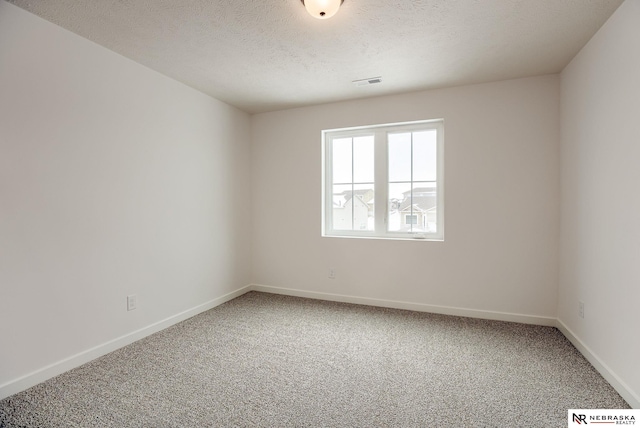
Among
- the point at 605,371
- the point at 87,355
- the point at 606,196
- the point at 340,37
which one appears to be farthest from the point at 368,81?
the point at 87,355

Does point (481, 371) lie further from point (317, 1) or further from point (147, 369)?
point (317, 1)

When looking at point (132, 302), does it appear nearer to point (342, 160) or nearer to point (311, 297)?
point (311, 297)

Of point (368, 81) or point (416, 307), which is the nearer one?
point (368, 81)

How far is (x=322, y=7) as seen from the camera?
1848 millimetres

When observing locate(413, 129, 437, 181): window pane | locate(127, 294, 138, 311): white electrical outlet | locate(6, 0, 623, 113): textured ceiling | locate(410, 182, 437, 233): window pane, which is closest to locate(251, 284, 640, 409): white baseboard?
locate(410, 182, 437, 233): window pane

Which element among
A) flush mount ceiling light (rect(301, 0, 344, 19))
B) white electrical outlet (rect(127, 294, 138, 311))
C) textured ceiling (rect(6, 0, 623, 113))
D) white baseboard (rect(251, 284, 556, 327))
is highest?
textured ceiling (rect(6, 0, 623, 113))

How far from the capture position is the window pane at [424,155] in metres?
3.49

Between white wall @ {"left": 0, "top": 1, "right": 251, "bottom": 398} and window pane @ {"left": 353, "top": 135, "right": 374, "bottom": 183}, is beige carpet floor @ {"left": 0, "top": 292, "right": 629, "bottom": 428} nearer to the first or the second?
white wall @ {"left": 0, "top": 1, "right": 251, "bottom": 398}

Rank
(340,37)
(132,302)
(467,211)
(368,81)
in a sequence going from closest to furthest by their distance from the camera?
(340,37), (132,302), (368,81), (467,211)

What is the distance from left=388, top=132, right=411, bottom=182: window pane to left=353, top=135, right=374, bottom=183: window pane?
0.24 m

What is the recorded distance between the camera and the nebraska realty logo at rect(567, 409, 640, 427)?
1671 millimetres

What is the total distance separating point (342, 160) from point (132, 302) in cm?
270

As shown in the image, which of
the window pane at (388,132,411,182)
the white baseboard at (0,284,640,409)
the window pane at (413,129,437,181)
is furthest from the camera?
the window pane at (388,132,411,182)

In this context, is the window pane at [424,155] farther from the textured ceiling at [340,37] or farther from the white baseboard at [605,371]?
the white baseboard at [605,371]
